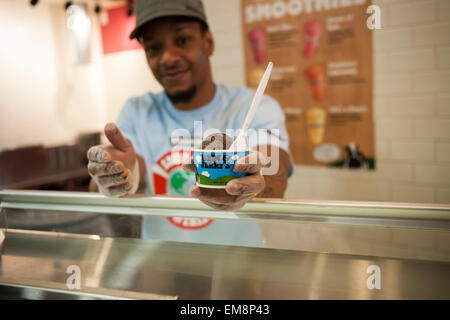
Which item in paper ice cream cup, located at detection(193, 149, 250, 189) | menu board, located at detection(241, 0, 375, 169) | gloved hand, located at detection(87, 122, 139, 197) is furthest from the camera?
menu board, located at detection(241, 0, 375, 169)

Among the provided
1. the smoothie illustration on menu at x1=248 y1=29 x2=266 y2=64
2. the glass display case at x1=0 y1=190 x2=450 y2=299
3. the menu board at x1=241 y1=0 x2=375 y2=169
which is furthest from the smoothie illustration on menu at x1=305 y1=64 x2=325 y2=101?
the glass display case at x1=0 y1=190 x2=450 y2=299

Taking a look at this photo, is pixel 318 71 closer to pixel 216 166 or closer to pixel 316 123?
pixel 316 123

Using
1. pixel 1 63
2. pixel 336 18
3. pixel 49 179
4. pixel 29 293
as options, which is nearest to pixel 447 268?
pixel 29 293

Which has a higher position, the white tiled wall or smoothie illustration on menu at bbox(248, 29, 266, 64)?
smoothie illustration on menu at bbox(248, 29, 266, 64)

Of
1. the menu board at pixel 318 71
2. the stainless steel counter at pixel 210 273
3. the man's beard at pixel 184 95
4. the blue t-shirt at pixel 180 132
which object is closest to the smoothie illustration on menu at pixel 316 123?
the menu board at pixel 318 71

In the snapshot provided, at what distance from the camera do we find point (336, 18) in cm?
148

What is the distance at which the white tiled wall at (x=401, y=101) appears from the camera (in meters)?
1.21

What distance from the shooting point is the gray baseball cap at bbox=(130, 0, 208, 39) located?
1006 mm

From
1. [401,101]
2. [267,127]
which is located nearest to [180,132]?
[267,127]

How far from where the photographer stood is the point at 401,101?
1412 mm

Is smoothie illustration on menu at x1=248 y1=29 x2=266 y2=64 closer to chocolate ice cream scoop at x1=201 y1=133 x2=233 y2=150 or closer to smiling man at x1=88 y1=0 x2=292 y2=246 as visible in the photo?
smiling man at x1=88 y1=0 x2=292 y2=246

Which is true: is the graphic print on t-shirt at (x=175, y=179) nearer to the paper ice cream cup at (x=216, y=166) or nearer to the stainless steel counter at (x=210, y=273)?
the stainless steel counter at (x=210, y=273)

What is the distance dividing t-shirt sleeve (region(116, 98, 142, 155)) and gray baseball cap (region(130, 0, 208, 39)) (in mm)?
264

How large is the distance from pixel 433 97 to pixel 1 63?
280 centimetres
